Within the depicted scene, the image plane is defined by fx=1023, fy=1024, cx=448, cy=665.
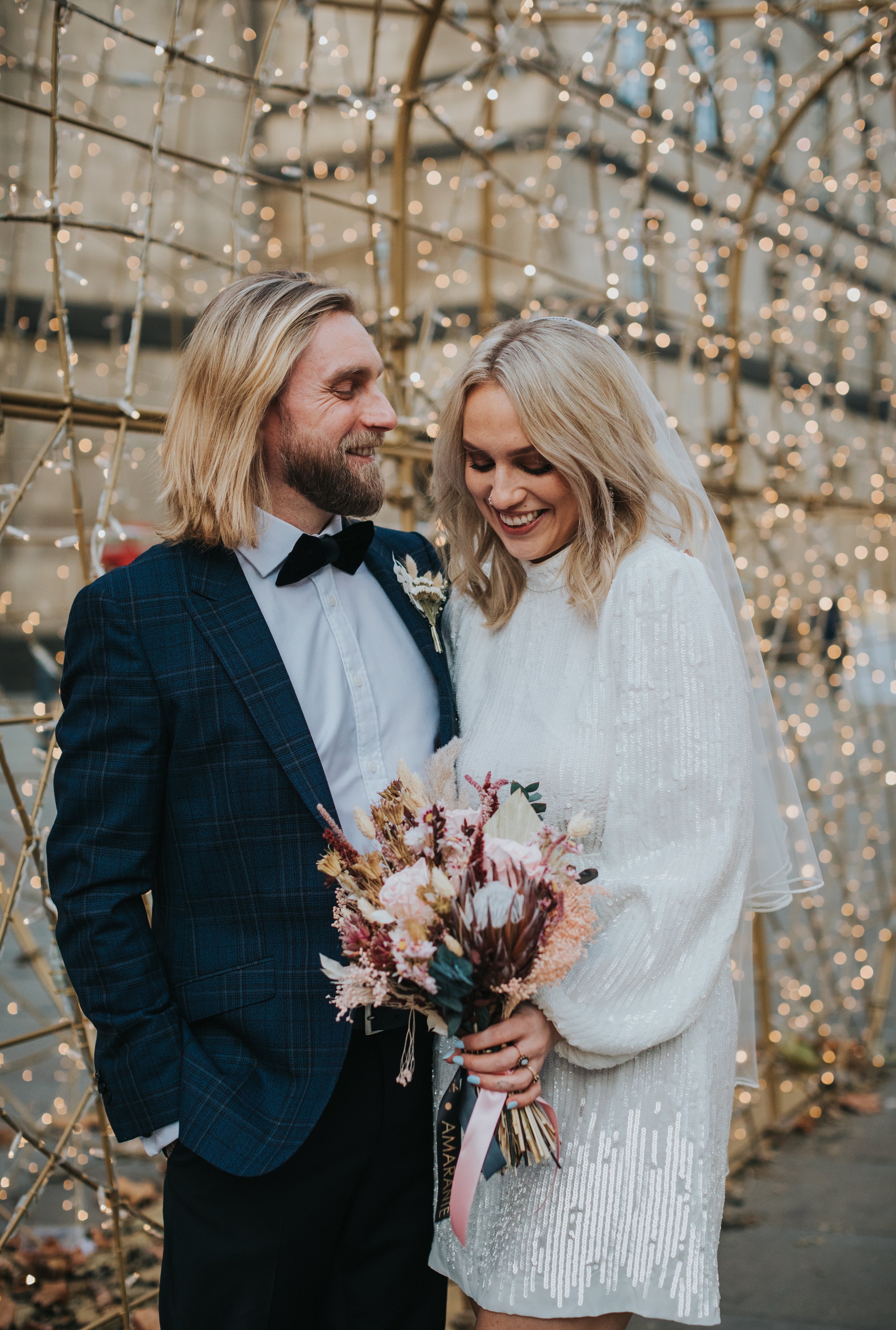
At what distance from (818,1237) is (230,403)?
3.08 metres

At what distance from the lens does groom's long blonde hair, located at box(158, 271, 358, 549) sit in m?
1.74

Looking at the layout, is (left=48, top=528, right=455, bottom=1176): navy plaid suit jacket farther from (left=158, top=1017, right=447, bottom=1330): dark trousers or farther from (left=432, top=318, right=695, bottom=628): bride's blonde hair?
(left=432, top=318, right=695, bottom=628): bride's blonde hair

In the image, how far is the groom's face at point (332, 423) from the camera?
71.1 inches

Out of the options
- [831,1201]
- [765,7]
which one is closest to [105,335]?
[765,7]

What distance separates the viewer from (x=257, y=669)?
1.65 metres

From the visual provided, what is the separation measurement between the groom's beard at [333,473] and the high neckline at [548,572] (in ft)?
1.05

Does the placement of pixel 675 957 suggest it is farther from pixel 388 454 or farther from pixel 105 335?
pixel 105 335

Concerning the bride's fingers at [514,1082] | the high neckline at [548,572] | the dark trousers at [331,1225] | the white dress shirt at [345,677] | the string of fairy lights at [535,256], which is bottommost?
the dark trousers at [331,1225]

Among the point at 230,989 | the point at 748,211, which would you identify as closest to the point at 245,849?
the point at 230,989

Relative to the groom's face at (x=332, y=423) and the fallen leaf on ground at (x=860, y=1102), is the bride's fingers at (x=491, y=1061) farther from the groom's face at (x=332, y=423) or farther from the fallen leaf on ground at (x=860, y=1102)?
the fallen leaf on ground at (x=860, y=1102)

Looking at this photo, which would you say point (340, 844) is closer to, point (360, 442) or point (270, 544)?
point (270, 544)

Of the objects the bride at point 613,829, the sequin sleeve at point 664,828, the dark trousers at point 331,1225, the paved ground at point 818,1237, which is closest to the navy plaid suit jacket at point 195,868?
the dark trousers at point 331,1225

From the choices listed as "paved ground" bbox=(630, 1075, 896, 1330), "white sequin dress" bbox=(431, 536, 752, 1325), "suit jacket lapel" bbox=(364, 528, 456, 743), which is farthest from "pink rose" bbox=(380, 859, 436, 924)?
"paved ground" bbox=(630, 1075, 896, 1330)

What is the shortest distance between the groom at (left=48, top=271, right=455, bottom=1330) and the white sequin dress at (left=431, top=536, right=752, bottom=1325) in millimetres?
262
